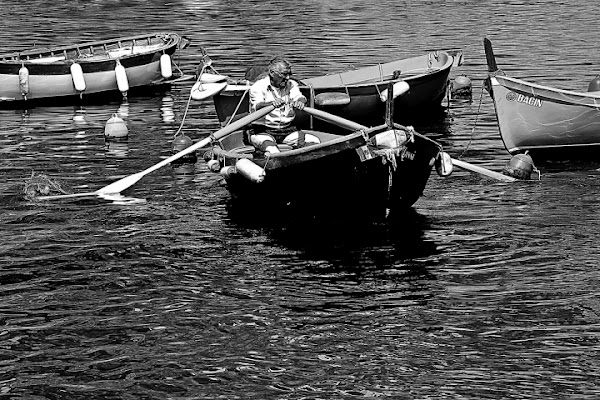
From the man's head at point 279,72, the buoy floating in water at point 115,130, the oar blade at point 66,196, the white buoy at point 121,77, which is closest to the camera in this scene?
the man's head at point 279,72

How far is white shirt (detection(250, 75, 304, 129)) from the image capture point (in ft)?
57.0

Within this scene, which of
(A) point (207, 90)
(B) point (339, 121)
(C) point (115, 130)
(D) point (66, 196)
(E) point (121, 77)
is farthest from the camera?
(E) point (121, 77)

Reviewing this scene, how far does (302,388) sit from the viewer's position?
36.7 feet

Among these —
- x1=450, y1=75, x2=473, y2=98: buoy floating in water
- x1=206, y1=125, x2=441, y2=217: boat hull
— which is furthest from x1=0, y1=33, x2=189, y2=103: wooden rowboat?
x1=206, y1=125, x2=441, y2=217: boat hull

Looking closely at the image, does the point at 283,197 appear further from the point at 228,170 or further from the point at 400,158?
the point at 400,158

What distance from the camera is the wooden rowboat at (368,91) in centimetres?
2169

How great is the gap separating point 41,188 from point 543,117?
9.13 metres

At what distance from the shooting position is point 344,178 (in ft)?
51.2

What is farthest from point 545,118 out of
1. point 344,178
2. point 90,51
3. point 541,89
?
point 90,51

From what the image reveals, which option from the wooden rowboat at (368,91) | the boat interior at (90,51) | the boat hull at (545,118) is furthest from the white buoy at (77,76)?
the boat hull at (545,118)

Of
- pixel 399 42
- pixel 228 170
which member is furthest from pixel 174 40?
pixel 228 170

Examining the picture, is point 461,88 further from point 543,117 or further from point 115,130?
point 115,130

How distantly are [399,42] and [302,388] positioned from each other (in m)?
28.6

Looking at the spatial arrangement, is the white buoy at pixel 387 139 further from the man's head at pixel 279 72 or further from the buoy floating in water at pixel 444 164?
the man's head at pixel 279 72
